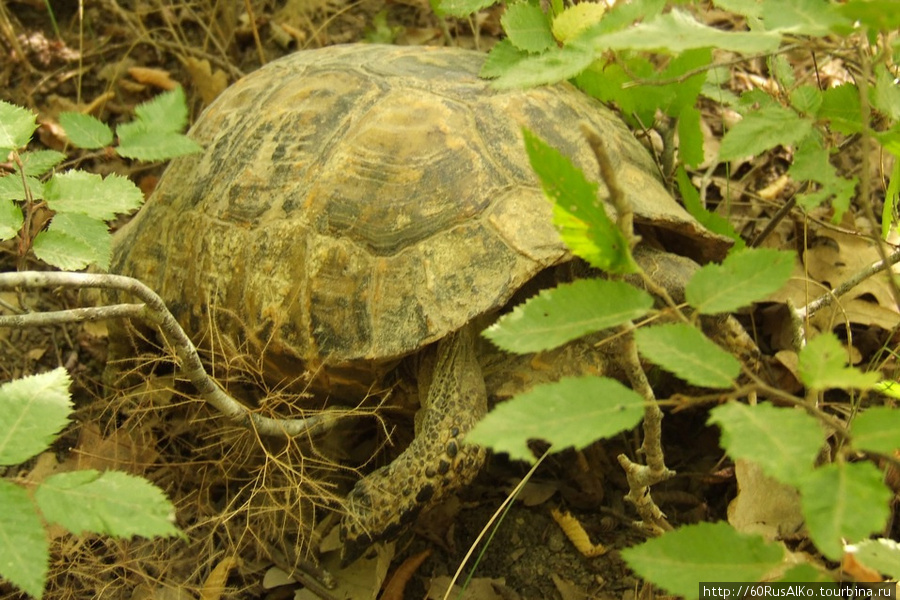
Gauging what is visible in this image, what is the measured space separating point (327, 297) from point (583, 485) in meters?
1.11

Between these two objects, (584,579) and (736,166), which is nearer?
A: (584,579)

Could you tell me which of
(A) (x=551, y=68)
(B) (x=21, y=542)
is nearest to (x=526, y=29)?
(A) (x=551, y=68)

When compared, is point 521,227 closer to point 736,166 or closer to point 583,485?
point 583,485

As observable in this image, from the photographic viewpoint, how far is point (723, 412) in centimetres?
124

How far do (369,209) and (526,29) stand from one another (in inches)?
31.0

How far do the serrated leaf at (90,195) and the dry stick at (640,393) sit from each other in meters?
1.26

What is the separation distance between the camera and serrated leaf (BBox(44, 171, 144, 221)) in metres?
1.96

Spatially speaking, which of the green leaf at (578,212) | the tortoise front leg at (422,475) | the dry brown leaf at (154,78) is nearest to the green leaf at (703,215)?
the tortoise front leg at (422,475)

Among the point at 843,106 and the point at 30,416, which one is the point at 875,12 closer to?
the point at 843,106

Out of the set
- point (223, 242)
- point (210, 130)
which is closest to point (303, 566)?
point (223, 242)

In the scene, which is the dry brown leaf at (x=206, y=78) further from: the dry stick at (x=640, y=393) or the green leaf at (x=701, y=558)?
the green leaf at (x=701, y=558)

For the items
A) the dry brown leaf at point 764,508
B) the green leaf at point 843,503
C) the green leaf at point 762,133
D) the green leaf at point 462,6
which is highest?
the green leaf at point 462,6

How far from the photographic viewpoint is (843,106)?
6.44 feet

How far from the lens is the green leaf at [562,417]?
1220 mm
